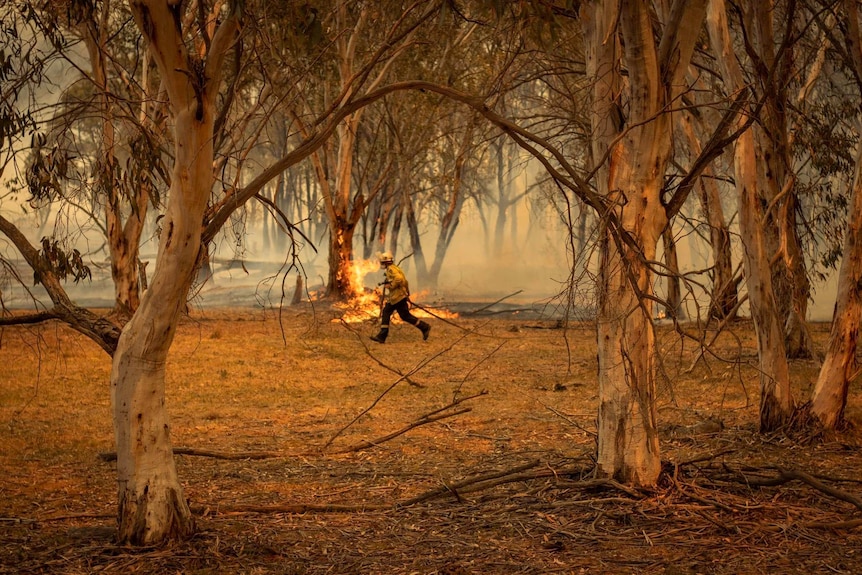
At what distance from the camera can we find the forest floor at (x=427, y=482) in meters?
5.73

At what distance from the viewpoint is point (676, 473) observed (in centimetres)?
679

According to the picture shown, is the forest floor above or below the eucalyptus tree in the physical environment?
below

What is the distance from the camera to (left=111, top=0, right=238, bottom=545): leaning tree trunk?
5262 mm

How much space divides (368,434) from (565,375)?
16.8ft

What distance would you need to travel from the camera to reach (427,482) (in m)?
7.87

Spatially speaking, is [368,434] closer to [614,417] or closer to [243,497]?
[243,497]

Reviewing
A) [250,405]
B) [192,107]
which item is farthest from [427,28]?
[192,107]

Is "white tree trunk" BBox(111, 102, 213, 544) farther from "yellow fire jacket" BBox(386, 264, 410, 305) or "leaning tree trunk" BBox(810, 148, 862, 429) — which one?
"yellow fire jacket" BBox(386, 264, 410, 305)

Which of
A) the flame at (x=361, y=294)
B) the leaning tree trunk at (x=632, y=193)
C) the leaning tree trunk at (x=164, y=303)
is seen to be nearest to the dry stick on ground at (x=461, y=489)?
the leaning tree trunk at (x=632, y=193)

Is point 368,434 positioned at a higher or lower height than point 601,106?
lower

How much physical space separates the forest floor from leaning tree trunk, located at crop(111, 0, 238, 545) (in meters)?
0.29

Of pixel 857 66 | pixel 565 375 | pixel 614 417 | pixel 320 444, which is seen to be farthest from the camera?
pixel 565 375

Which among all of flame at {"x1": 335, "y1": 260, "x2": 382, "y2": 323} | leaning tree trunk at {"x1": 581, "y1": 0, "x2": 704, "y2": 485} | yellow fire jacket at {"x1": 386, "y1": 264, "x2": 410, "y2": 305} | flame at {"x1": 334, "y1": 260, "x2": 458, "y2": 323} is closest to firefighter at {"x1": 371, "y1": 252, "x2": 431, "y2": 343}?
yellow fire jacket at {"x1": 386, "y1": 264, "x2": 410, "y2": 305}

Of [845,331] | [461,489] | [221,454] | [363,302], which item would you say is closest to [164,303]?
[461,489]
